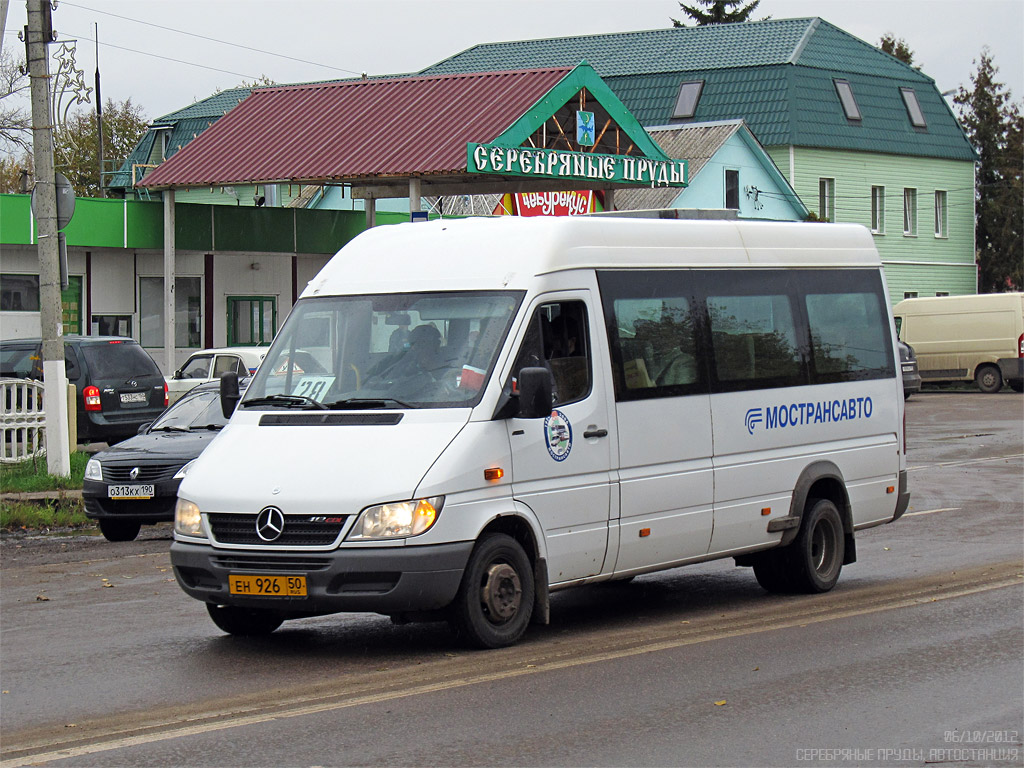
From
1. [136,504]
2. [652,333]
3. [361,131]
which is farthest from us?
[361,131]

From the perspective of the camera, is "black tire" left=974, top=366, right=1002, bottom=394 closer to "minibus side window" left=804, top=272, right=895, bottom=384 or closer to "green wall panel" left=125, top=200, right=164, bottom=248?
Answer: "green wall panel" left=125, top=200, right=164, bottom=248

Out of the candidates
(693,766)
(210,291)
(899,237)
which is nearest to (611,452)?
(693,766)

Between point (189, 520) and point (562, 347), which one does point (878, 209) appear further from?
point (189, 520)

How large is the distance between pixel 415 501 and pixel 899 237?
52.8 m

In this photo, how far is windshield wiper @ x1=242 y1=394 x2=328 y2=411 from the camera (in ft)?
29.0

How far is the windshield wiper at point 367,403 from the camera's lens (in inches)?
340

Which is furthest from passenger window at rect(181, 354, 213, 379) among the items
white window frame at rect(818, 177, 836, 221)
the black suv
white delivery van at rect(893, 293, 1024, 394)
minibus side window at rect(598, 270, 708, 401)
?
white window frame at rect(818, 177, 836, 221)

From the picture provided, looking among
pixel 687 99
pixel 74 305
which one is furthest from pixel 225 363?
pixel 687 99

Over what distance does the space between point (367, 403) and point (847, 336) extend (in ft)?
14.5

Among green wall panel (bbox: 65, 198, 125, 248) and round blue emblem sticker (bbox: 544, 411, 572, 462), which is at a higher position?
green wall panel (bbox: 65, 198, 125, 248)

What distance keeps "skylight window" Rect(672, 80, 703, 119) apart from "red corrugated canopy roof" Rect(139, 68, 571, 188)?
21.3m

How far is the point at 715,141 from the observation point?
50000 millimetres

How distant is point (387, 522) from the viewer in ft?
26.5

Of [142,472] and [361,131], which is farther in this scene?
[361,131]
